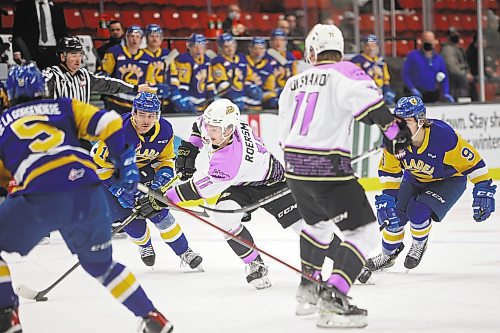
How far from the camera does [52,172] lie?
11.1ft

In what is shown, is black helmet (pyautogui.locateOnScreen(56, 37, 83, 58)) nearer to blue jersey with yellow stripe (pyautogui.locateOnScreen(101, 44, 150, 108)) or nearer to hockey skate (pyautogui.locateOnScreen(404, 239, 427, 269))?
blue jersey with yellow stripe (pyautogui.locateOnScreen(101, 44, 150, 108))

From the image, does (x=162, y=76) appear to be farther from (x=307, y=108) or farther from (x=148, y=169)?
(x=307, y=108)

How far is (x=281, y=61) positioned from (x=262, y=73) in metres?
0.27

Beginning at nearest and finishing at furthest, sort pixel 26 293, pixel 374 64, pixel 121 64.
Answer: pixel 26 293, pixel 121 64, pixel 374 64

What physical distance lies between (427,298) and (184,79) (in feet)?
17.0

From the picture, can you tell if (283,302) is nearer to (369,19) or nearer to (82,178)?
(82,178)

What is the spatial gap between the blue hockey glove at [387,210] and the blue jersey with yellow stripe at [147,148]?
53.0 inches

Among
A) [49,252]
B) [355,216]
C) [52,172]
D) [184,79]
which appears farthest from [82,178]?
[184,79]

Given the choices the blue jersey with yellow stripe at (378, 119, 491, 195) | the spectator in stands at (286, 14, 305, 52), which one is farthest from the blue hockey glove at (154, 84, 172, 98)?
the blue jersey with yellow stripe at (378, 119, 491, 195)

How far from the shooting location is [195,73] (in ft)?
30.3

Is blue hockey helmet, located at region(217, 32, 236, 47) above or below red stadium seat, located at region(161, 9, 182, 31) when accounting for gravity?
below

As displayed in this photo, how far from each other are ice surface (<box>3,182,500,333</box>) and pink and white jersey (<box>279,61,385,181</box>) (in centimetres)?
66

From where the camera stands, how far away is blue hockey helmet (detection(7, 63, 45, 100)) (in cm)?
353

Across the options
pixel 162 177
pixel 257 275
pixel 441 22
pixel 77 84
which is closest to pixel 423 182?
pixel 257 275
